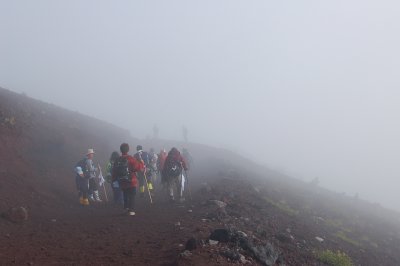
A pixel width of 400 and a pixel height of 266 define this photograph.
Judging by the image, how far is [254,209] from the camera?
19.4 metres

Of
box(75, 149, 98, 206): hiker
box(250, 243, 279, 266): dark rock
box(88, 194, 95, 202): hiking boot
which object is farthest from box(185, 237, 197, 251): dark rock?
box(88, 194, 95, 202): hiking boot

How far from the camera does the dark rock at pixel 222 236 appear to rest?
434 inches

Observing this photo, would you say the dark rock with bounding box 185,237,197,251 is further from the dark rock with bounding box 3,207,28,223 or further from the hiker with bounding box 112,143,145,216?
the dark rock with bounding box 3,207,28,223

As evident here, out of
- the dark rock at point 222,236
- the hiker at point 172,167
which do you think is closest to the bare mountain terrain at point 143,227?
the dark rock at point 222,236

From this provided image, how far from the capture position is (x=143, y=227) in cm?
1358

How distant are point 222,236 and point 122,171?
535cm

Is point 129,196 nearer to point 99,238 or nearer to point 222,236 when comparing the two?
point 99,238

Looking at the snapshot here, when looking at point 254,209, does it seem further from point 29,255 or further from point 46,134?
point 46,134

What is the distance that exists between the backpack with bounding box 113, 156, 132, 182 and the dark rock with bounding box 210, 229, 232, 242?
4.96 metres

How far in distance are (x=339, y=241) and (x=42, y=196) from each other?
1219cm

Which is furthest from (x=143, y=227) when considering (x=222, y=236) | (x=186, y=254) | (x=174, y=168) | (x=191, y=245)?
(x=174, y=168)

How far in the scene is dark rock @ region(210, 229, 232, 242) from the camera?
11016 mm

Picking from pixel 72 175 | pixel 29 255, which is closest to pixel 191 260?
pixel 29 255

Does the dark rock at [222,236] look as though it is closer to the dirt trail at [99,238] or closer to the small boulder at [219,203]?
the dirt trail at [99,238]
